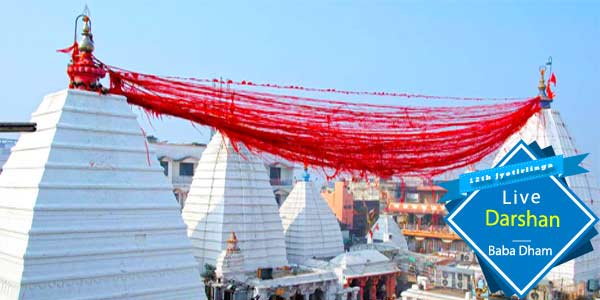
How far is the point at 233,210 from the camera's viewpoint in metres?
18.9

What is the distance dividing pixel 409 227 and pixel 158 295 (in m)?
33.2

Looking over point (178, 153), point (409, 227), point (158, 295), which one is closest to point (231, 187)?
point (158, 295)

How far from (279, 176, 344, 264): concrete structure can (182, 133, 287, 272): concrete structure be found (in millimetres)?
3117

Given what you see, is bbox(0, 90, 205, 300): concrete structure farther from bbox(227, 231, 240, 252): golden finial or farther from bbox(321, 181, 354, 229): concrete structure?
bbox(321, 181, 354, 229): concrete structure

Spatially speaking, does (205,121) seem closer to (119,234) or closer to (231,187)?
(119,234)

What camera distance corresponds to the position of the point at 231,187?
62.6ft

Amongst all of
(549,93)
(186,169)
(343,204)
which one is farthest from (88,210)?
(343,204)

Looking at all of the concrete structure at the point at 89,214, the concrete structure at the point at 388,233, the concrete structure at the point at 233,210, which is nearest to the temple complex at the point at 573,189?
the concrete structure at the point at 233,210

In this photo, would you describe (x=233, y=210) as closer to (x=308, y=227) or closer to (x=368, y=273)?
(x=308, y=227)

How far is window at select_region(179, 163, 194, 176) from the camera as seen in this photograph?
113ft

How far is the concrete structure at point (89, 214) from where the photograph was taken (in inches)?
319

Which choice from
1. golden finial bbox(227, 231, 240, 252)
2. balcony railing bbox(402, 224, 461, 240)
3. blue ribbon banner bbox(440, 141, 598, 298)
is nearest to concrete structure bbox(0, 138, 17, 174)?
golden finial bbox(227, 231, 240, 252)

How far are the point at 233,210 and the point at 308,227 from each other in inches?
204

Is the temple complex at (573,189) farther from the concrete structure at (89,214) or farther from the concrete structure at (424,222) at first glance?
the concrete structure at (424,222)
